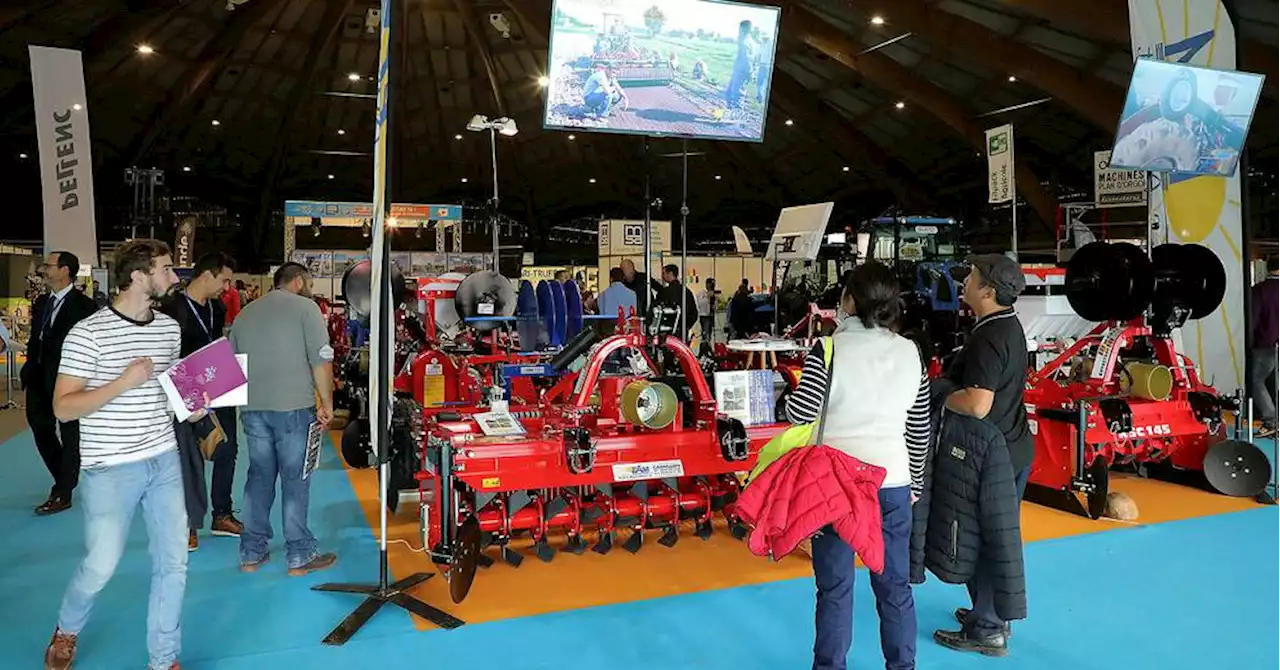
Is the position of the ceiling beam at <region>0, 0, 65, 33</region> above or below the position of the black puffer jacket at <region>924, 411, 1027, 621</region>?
above

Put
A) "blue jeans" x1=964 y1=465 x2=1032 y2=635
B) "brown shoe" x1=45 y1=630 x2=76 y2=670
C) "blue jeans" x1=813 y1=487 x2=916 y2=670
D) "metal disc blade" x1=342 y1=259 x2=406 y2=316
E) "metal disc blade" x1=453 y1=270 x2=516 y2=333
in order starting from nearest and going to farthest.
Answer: "blue jeans" x1=813 y1=487 x2=916 y2=670 < "brown shoe" x1=45 y1=630 x2=76 y2=670 < "blue jeans" x1=964 y1=465 x2=1032 y2=635 < "metal disc blade" x1=342 y1=259 x2=406 y2=316 < "metal disc blade" x1=453 y1=270 x2=516 y2=333

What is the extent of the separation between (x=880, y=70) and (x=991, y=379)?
14.4 m

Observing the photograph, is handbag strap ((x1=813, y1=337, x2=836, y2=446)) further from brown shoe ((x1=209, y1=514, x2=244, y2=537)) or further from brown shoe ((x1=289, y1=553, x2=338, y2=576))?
brown shoe ((x1=209, y1=514, x2=244, y2=537))

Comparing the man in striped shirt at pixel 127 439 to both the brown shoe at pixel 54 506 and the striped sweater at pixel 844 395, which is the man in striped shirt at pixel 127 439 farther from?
the brown shoe at pixel 54 506

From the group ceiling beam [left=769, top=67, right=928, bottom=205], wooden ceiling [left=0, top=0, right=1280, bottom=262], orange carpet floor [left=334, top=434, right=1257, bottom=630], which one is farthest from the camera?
ceiling beam [left=769, top=67, right=928, bottom=205]

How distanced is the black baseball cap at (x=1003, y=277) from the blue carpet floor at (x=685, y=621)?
1.40 meters

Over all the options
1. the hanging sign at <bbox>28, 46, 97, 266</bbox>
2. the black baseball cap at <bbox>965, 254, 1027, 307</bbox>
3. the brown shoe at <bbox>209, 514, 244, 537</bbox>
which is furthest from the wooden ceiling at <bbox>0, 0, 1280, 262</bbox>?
the black baseball cap at <bbox>965, 254, 1027, 307</bbox>

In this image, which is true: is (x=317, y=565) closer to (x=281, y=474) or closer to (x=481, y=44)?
(x=281, y=474)

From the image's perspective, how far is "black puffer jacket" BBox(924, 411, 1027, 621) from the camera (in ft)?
10.9

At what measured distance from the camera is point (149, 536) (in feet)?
9.97

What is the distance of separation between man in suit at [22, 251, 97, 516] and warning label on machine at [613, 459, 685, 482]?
333 cm

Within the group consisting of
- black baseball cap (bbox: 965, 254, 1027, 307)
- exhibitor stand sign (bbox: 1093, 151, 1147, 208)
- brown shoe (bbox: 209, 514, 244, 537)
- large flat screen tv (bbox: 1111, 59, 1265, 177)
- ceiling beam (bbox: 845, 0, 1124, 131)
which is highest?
ceiling beam (bbox: 845, 0, 1124, 131)

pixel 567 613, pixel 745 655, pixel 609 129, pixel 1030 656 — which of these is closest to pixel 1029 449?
pixel 1030 656

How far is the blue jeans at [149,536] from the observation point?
2898 millimetres
